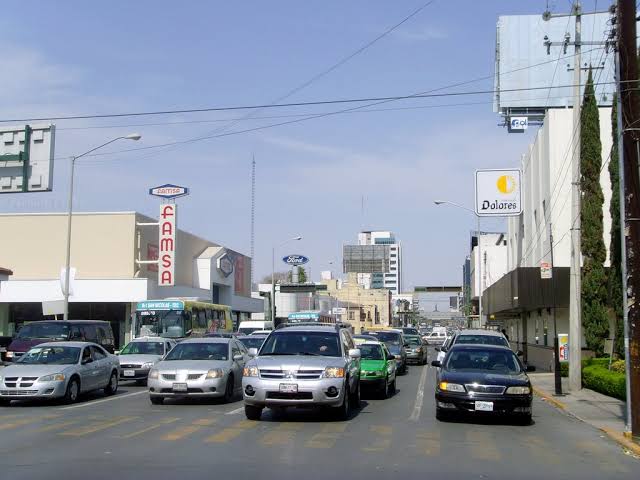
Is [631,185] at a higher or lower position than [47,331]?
higher

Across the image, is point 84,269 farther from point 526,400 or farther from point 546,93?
point 526,400

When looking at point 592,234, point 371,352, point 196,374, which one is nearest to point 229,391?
point 196,374

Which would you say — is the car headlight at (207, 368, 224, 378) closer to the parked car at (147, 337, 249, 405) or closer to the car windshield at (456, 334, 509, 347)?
the parked car at (147, 337, 249, 405)

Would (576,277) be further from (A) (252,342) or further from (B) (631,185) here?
(A) (252,342)

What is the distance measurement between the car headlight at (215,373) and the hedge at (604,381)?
1001 cm

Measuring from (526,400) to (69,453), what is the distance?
323 inches

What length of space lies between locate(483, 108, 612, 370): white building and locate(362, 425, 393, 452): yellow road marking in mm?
14580

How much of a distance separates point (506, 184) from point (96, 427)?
3036 centimetres

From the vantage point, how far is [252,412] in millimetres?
14586

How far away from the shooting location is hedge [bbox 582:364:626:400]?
19.8 metres

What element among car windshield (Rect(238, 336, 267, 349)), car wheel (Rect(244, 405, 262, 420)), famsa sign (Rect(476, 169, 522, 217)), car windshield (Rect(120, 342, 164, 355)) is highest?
famsa sign (Rect(476, 169, 522, 217))

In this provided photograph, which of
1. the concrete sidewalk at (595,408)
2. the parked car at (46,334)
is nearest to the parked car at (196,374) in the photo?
the concrete sidewalk at (595,408)

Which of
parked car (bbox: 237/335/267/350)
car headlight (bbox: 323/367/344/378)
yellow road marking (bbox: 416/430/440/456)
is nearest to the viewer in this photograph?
yellow road marking (bbox: 416/430/440/456)

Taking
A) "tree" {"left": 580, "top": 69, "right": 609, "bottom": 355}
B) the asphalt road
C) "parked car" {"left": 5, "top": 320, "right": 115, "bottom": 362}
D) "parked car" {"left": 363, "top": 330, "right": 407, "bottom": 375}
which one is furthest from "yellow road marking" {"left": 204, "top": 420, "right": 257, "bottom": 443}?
"tree" {"left": 580, "top": 69, "right": 609, "bottom": 355}
